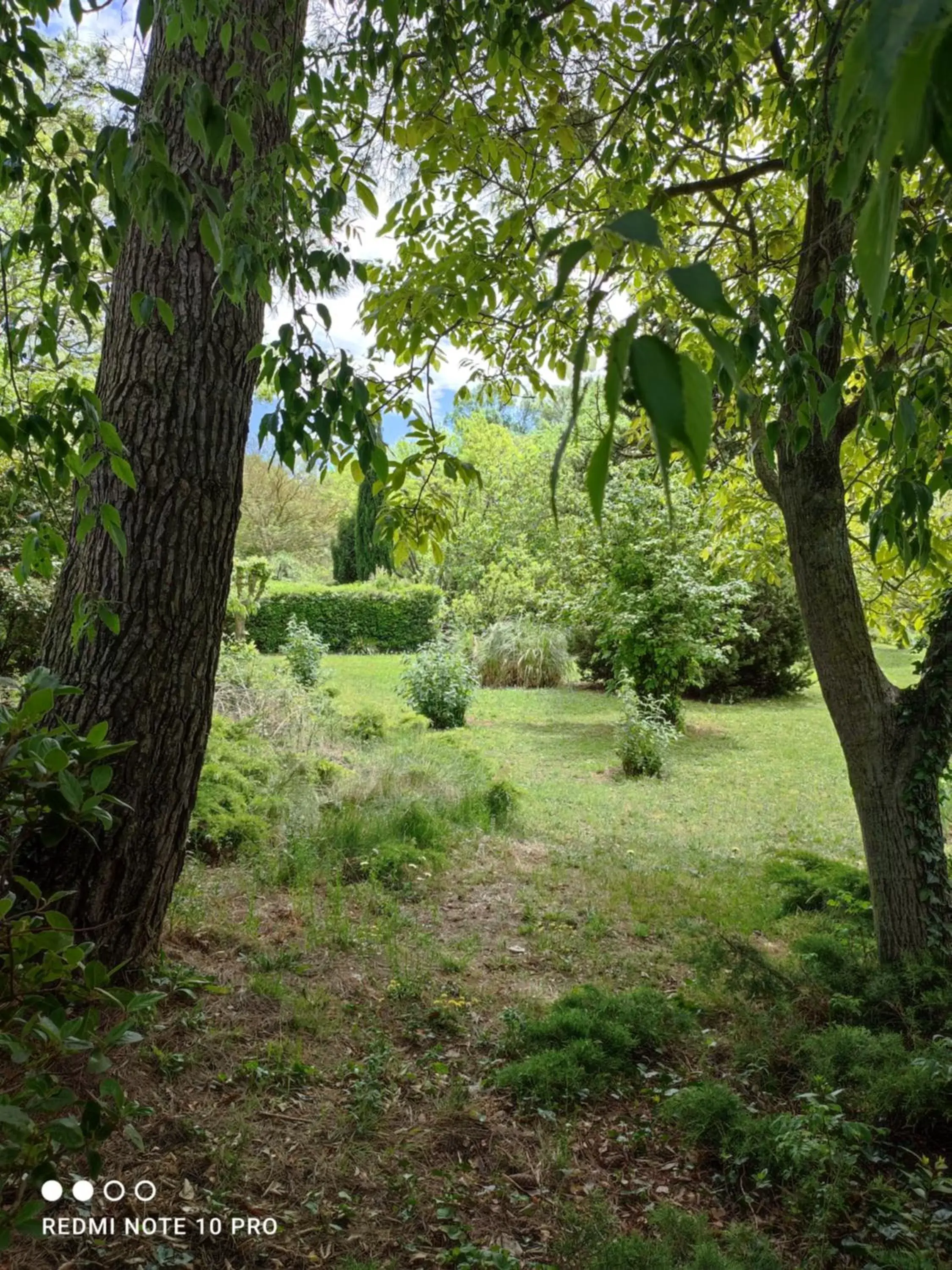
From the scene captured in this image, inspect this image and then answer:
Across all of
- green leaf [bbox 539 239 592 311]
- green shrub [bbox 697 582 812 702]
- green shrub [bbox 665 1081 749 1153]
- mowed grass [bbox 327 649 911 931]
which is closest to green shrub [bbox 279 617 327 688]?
mowed grass [bbox 327 649 911 931]

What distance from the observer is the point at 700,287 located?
0.57 meters

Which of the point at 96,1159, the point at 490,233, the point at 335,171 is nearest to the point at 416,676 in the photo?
the point at 490,233

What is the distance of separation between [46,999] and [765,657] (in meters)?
14.0

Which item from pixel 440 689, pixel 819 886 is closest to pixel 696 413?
pixel 819 886

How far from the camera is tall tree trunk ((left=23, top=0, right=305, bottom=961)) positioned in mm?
2641

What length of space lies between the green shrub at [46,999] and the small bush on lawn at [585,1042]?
4.71 ft

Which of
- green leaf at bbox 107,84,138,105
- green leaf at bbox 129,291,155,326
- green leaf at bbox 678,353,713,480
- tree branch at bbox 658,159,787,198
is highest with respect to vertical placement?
tree branch at bbox 658,159,787,198

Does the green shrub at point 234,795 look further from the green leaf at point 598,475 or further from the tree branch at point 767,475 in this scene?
the green leaf at point 598,475

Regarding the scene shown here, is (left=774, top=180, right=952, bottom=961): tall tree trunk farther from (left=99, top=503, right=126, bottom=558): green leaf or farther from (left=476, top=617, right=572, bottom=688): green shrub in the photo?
(left=476, top=617, right=572, bottom=688): green shrub

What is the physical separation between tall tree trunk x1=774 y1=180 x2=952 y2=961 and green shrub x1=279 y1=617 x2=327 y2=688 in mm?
7971

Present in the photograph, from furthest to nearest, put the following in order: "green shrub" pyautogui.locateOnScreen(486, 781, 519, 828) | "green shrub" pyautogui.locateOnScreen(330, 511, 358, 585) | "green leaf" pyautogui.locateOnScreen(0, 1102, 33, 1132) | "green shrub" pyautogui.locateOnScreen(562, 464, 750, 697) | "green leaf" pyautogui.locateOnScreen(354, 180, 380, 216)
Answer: "green shrub" pyautogui.locateOnScreen(330, 511, 358, 585), "green shrub" pyautogui.locateOnScreen(562, 464, 750, 697), "green shrub" pyautogui.locateOnScreen(486, 781, 519, 828), "green leaf" pyautogui.locateOnScreen(354, 180, 380, 216), "green leaf" pyautogui.locateOnScreen(0, 1102, 33, 1132)

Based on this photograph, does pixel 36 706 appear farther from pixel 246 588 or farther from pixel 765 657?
pixel 765 657

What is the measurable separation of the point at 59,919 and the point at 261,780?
410 cm

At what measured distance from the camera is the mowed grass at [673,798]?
208 inches
